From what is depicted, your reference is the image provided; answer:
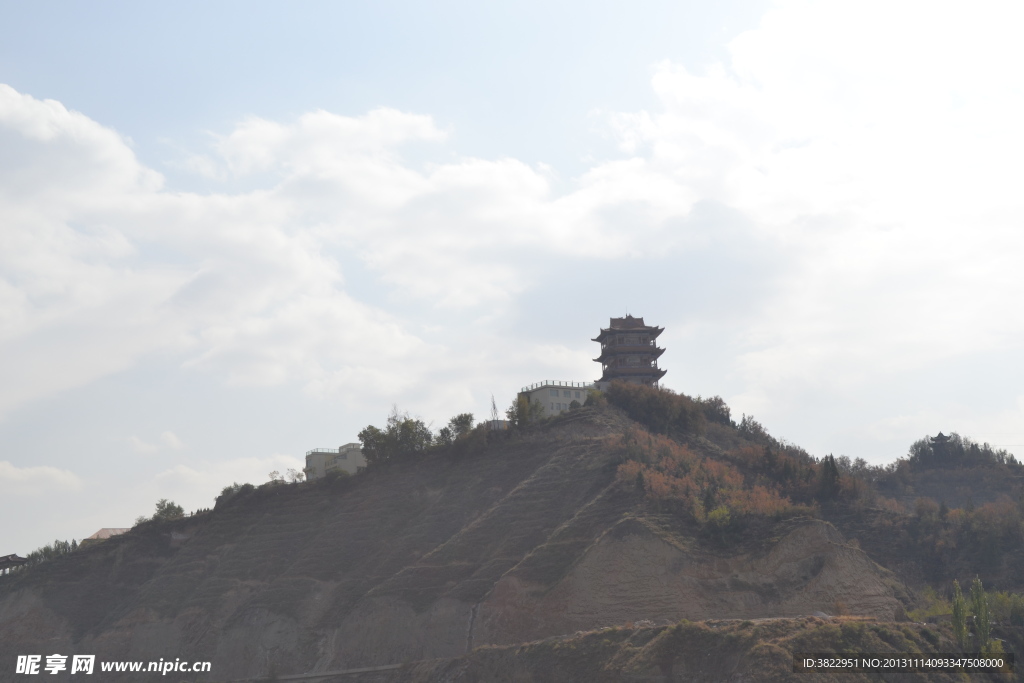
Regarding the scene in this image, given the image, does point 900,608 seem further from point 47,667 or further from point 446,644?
point 47,667

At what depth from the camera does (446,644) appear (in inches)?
1654

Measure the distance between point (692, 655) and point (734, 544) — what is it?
988 centimetres

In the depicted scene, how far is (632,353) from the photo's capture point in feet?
286

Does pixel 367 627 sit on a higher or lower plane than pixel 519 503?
lower

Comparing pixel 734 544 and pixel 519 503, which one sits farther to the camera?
pixel 519 503

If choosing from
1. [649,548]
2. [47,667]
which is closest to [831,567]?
[649,548]

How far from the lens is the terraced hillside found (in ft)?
123

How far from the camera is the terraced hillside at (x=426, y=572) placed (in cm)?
3759

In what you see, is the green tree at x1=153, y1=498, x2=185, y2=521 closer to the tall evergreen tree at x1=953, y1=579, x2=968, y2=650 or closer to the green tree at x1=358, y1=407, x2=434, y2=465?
the green tree at x1=358, y1=407, x2=434, y2=465

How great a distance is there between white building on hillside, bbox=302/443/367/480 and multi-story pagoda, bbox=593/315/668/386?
Result: 2363 centimetres

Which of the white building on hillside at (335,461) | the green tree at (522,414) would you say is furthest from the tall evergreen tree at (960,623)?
the white building on hillside at (335,461)

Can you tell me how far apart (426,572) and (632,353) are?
43985mm

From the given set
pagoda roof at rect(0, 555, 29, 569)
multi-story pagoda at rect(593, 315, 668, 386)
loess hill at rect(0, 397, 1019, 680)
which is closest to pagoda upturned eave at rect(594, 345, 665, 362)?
multi-story pagoda at rect(593, 315, 668, 386)

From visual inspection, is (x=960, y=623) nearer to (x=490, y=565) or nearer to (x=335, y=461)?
(x=490, y=565)
